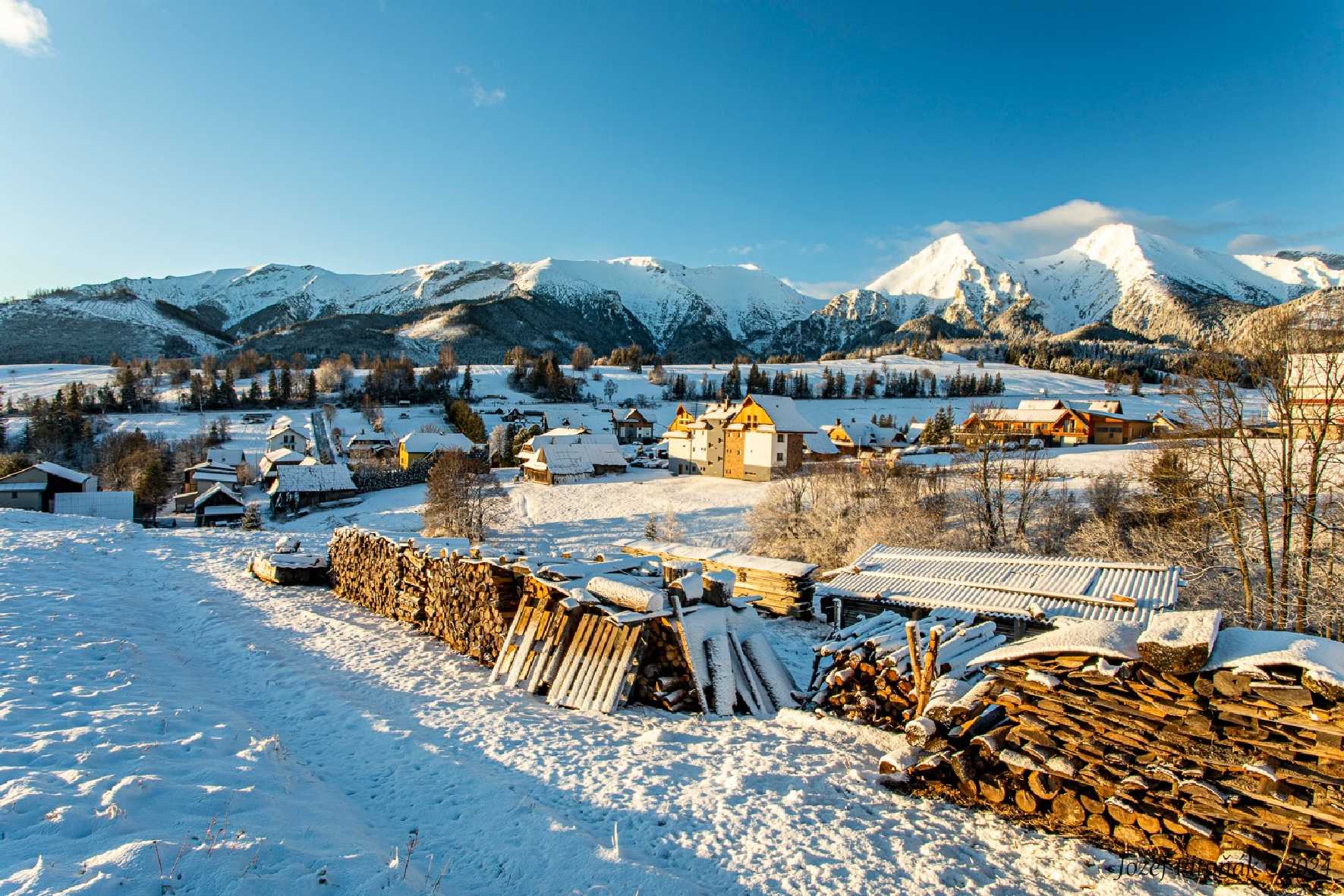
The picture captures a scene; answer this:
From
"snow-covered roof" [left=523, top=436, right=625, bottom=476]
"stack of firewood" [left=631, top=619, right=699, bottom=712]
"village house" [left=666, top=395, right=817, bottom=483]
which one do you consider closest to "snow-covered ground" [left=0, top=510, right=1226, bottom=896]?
"stack of firewood" [left=631, top=619, right=699, bottom=712]

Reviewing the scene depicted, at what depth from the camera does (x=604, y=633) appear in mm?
10883

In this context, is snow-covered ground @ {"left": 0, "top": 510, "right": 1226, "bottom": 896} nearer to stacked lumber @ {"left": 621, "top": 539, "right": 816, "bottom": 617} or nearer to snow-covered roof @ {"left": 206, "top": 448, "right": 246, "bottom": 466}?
stacked lumber @ {"left": 621, "top": 539, "right": 816, "bottom": 617}

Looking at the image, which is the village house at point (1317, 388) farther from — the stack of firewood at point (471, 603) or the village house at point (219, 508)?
the village house at point (219, 508)

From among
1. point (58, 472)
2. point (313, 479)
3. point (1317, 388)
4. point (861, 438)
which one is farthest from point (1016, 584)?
point (861, 438)

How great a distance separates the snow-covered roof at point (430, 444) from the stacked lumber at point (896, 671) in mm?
73545

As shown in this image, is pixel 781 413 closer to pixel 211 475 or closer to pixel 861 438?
pixel 861 438

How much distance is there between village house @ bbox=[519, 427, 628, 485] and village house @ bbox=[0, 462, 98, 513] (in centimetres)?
3719

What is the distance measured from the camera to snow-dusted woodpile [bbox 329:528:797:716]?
1043cm

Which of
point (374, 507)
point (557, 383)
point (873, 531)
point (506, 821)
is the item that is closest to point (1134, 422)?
point (873, 531)

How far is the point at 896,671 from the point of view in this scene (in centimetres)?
982

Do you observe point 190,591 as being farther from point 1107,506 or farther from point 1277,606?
point 1107,506

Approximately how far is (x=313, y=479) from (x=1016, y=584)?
204 ft

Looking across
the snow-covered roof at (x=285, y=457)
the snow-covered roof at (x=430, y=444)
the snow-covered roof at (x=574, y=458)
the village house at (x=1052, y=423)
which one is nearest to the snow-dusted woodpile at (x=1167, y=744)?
the snow-covered roof at (x=574, y=458)

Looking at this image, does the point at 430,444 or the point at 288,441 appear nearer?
the point at 430,444
